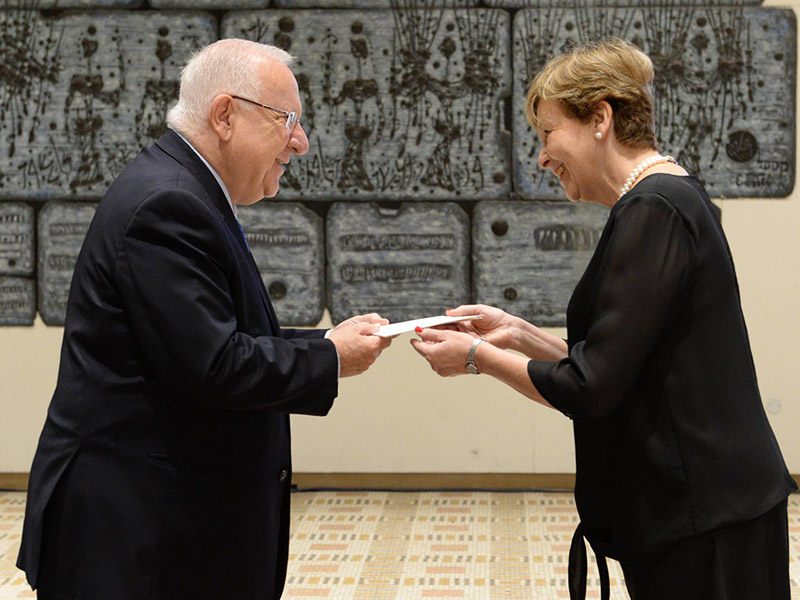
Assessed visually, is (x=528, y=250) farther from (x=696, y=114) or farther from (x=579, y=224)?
(x=696, y=114)

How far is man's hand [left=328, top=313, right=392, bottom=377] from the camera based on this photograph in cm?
208

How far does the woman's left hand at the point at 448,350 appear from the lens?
2201 mm

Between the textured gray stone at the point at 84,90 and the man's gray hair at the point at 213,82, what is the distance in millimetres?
3003

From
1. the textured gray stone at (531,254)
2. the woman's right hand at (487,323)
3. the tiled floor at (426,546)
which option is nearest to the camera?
the woman's right hand at (487,323)

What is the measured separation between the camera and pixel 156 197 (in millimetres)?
1865

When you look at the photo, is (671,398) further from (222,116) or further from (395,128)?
(395,128)

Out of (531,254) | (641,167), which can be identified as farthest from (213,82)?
(531,254)

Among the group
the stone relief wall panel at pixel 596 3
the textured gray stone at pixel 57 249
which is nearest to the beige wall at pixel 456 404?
the textured gray stone at pixel 57 249

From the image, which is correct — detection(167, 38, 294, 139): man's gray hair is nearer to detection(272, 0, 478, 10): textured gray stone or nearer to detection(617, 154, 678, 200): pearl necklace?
detection(617, 154, 678, 200): pearl necklace

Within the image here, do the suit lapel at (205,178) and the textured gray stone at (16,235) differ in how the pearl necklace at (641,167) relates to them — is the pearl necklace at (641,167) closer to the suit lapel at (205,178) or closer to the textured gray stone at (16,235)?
the suit lapel at (205,178)

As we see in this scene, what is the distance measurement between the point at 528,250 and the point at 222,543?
3272 mm

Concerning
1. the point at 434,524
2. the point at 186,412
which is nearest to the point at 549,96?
the point at 186,412

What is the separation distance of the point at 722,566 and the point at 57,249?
163 inches

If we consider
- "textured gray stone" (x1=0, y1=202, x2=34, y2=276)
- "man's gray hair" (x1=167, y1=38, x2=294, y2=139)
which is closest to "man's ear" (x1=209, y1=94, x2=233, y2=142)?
"man's gray hair" (x1=167, y1=38, x2=294, y2=139)
